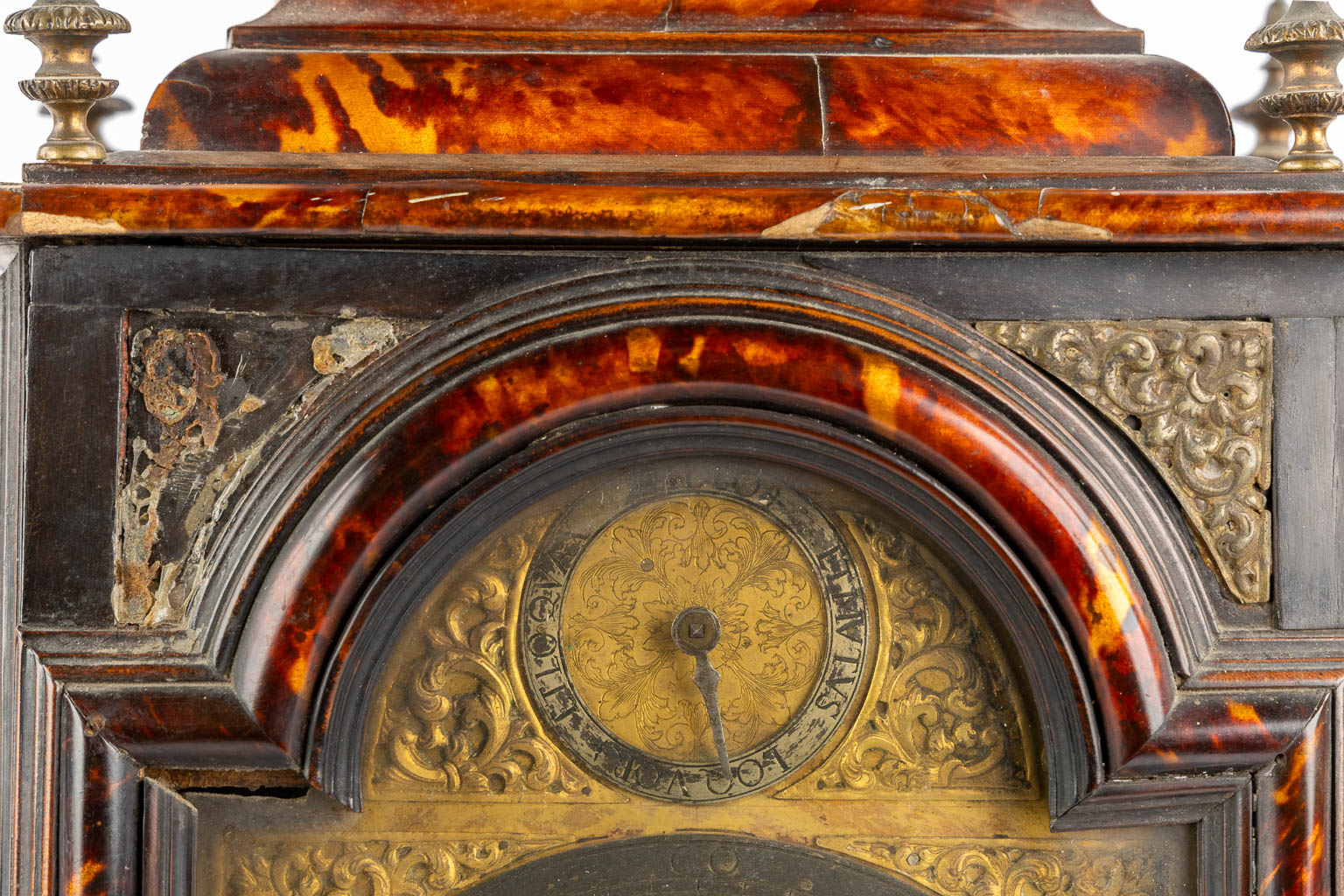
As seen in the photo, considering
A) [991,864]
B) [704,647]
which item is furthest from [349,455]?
[991,864]

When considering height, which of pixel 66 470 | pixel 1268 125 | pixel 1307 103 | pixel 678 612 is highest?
pixel 1268 125

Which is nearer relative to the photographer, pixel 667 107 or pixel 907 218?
pixel 907 218

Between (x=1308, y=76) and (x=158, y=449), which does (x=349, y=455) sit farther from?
(x=1308, y=76)

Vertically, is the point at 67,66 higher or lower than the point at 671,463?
higher

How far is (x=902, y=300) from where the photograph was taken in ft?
4.62

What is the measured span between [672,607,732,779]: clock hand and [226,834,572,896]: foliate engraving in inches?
8.1

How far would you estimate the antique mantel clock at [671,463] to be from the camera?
1.39 m

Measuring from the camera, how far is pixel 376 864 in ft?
4.96

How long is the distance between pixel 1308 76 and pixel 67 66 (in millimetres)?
1192

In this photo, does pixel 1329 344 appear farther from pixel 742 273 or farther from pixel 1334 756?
pixel 742 273

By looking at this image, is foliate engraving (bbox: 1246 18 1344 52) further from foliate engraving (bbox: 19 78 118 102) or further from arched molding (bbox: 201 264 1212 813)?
foliate engraving (bbox: 19 78 118 102)

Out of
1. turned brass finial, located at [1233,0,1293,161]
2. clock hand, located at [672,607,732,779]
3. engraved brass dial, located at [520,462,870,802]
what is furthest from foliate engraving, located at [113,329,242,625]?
turned brass finial, located at [1233,0,1293,161]

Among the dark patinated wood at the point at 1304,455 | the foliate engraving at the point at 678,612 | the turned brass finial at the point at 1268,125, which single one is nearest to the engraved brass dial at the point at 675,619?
the foliate engraving at the point at 678,612

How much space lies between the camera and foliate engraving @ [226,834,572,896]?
150 centimetres
